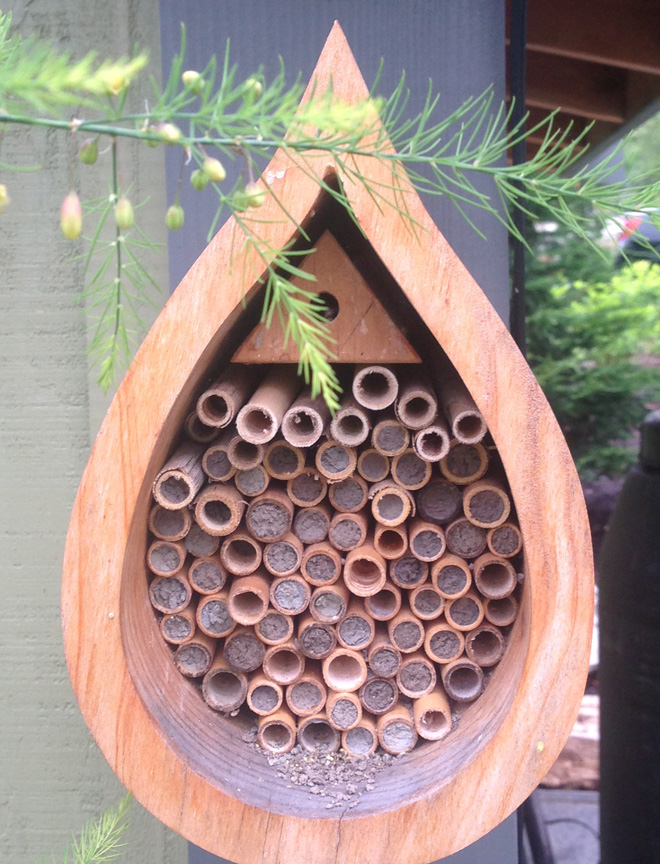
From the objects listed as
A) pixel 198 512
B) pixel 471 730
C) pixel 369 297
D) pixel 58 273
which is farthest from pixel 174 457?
pixel 58 273

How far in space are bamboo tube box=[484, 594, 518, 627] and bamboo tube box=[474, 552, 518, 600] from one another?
0.04ft

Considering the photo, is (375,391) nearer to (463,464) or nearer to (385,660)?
(463,464)

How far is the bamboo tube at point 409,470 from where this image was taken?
521mm

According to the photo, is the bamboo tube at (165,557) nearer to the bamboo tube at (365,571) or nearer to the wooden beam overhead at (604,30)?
the bamboo tube at (365,571)

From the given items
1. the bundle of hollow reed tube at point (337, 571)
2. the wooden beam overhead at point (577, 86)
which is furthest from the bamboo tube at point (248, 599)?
the wooden beam overhead at point (577, 86)

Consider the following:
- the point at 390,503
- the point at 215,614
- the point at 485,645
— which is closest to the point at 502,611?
the point at 485,645

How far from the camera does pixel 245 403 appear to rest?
52 cm

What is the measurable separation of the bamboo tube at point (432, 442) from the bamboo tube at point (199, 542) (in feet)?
0.62

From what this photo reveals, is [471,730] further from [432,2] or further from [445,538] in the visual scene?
[432,2]

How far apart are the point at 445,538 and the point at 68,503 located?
1.68 ft

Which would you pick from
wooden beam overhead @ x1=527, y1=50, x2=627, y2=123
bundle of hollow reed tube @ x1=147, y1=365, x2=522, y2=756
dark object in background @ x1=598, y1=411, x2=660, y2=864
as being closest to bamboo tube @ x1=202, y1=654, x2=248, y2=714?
bundle of hollow reed tube @ x1=147, y1=365, x2=522, y2=756

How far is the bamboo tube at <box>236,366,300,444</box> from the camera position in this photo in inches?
18.8

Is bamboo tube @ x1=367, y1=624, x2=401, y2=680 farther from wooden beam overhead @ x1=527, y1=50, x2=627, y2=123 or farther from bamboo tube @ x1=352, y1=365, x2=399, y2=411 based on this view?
wooden beam overhead @ x1=527, y1=50, x2=627, y2=123

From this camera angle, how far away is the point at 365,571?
543 mm
